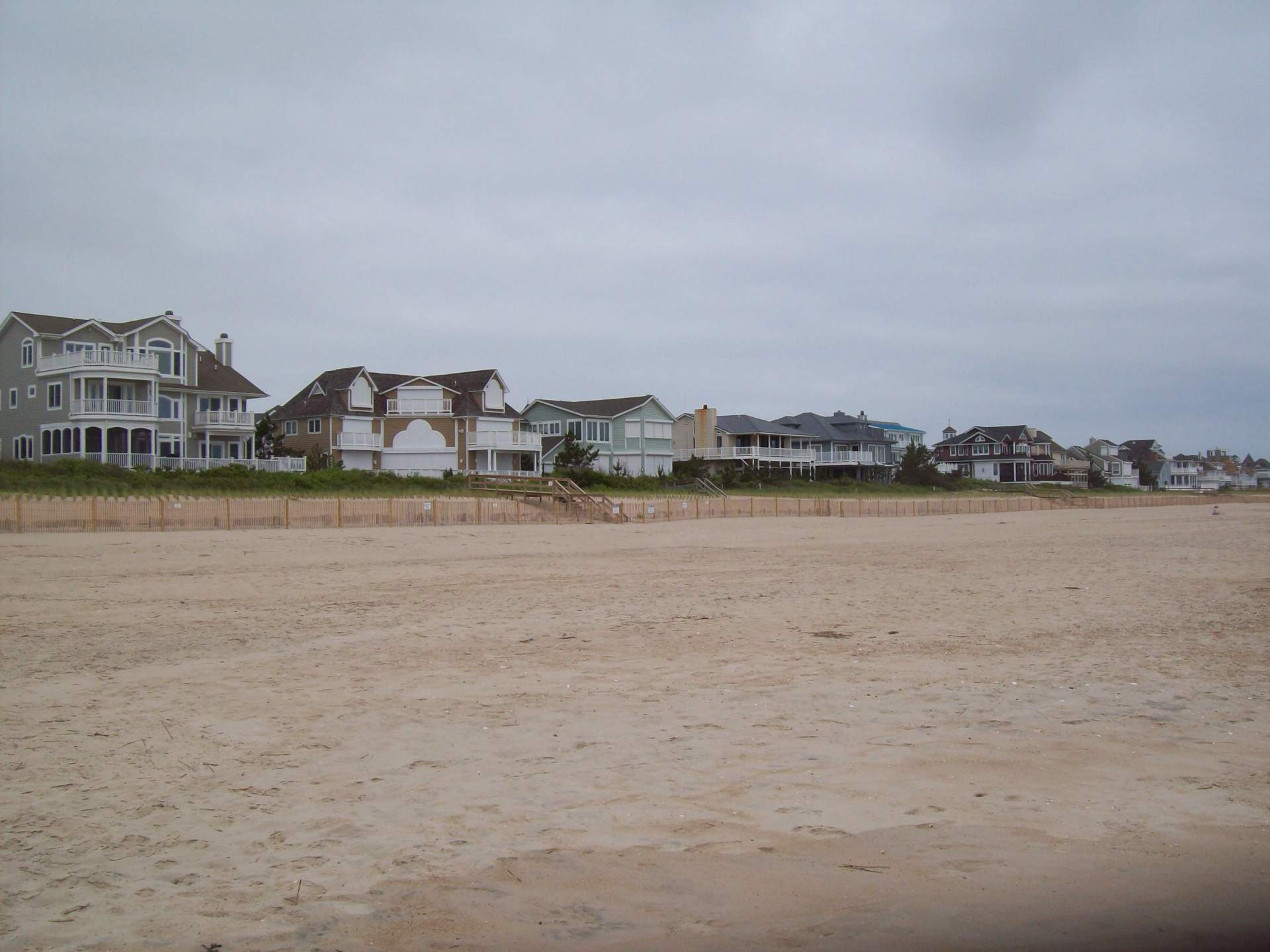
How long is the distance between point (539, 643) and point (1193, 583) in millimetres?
11632

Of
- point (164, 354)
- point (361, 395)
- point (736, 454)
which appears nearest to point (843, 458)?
point (736, 454)

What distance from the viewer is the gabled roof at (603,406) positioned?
68.5 meters

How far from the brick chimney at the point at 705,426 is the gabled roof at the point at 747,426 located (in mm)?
1180

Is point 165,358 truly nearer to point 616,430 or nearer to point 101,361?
point 101,361

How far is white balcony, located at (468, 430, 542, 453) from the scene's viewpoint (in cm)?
5919

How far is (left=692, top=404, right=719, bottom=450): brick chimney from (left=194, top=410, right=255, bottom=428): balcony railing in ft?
121

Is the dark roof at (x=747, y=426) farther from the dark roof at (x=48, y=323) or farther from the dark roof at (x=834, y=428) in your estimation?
the dark roof at (x=48, y=323)

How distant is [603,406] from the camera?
70.0 metres

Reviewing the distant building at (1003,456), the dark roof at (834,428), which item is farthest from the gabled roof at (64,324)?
the distant building at (1003,456)

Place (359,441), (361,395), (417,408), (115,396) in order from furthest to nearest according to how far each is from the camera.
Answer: (417,408)
(361,395)
(359,441)
(115,396)

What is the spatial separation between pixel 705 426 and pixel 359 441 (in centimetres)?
2984

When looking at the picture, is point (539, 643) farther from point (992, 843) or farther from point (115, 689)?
point (992, 843)

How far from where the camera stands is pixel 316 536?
27.2 metres

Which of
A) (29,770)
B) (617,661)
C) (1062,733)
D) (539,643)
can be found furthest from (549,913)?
(539,643)
